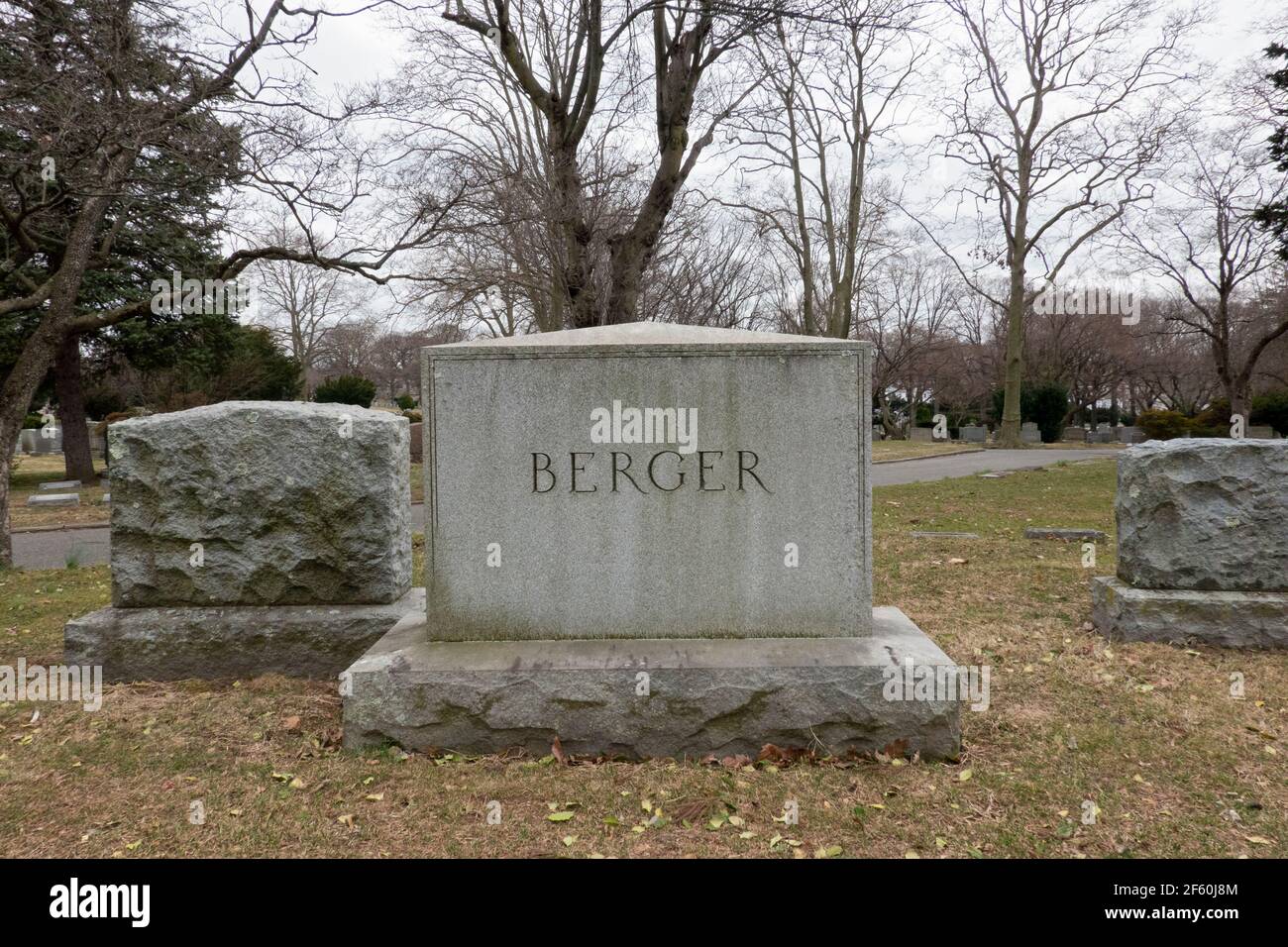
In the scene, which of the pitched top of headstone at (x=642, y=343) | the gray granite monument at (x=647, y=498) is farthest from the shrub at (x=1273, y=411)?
the pitched top of headstone at (x=642, y=343)

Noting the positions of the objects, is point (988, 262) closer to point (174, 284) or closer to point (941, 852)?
point (174, 284)

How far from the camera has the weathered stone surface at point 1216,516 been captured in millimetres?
5031

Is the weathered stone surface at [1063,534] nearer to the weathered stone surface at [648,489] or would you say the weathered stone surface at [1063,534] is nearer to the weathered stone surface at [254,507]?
the weathered stone surface at [648,489]

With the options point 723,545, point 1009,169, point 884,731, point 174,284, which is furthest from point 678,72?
point 1009,169

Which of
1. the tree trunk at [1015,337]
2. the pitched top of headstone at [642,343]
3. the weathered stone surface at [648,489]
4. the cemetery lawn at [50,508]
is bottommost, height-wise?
the cemetery lawn at [50,508]

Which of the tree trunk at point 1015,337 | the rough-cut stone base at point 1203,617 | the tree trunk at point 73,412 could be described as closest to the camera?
the rough-cut stone base at point 1203,617

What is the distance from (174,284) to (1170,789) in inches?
459

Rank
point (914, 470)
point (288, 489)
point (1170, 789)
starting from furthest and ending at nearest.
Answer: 1. point (914, 470)
2. point (288, 489)
3. point (1170, 789)

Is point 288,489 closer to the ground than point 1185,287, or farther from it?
closer to the ground

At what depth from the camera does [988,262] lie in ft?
97.4

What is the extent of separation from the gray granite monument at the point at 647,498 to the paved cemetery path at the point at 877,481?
2425 millimetres

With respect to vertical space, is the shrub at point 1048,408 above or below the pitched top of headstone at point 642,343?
above
